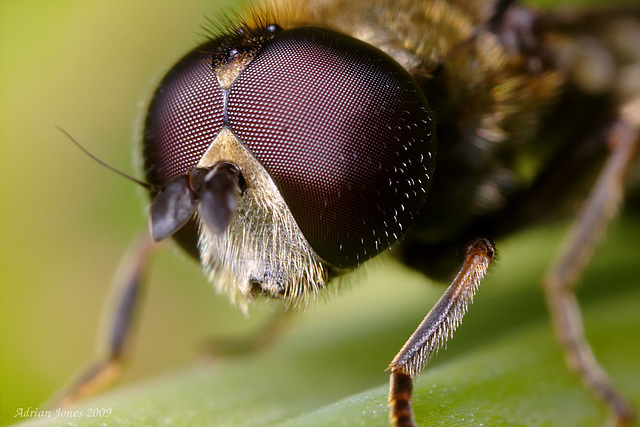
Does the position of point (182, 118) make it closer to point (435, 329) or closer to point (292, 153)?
point (292, 153)

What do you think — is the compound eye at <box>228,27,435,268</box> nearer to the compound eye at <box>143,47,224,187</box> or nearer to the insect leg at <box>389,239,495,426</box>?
the compound eye at <box>143,47,224,187</box>

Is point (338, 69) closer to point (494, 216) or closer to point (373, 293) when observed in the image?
point (494, 216)

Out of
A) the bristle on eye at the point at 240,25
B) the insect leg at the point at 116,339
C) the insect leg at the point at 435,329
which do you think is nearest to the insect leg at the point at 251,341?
the insect leg at the point at 116,339

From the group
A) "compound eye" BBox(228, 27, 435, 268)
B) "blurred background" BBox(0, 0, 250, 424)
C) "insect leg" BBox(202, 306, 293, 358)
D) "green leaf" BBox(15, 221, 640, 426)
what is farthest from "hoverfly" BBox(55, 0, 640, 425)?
"blurred background" BBox(0, 0, 250, 424)

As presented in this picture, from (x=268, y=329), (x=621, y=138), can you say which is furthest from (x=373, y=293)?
(x=621, y=138)

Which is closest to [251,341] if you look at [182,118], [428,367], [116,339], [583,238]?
[116,339]
